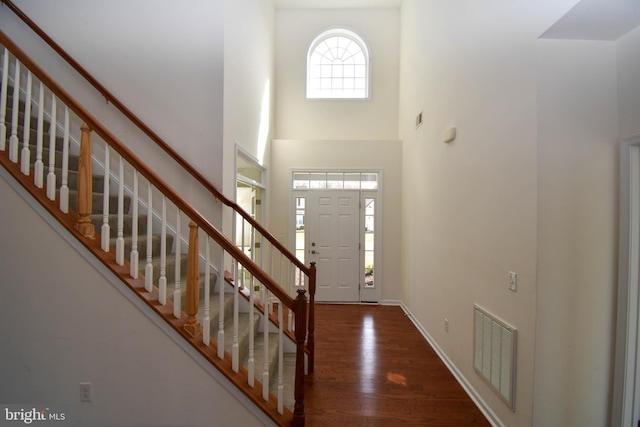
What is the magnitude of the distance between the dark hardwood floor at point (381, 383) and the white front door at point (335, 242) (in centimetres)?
97

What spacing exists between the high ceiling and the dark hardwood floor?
5.13 metres

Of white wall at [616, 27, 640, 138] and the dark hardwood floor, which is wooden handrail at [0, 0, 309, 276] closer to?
the dark hardwood floor

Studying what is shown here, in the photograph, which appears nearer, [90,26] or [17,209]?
[17,209]

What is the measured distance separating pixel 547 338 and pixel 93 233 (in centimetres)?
283

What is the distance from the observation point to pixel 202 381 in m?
1.74

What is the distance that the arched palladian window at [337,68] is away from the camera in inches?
197

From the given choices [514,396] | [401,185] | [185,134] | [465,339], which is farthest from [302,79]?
[514,396]

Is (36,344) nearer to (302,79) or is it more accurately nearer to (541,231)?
(541,231)

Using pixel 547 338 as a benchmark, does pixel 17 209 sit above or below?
above

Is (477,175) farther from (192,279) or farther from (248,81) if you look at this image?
(248,81)

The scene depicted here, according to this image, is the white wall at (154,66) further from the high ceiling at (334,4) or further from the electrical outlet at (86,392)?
the high ceiling at (334,4)

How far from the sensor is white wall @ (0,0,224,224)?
8.69ft

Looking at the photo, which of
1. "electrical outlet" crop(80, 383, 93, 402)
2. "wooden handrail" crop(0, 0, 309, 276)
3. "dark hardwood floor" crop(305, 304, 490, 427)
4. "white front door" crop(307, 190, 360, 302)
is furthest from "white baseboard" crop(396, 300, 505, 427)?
"electrical outlet" crop(80, 383, 93, 402)

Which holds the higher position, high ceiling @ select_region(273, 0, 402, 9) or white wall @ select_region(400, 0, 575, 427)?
high ceiling @ select_region(273, 0, 402, 9)
